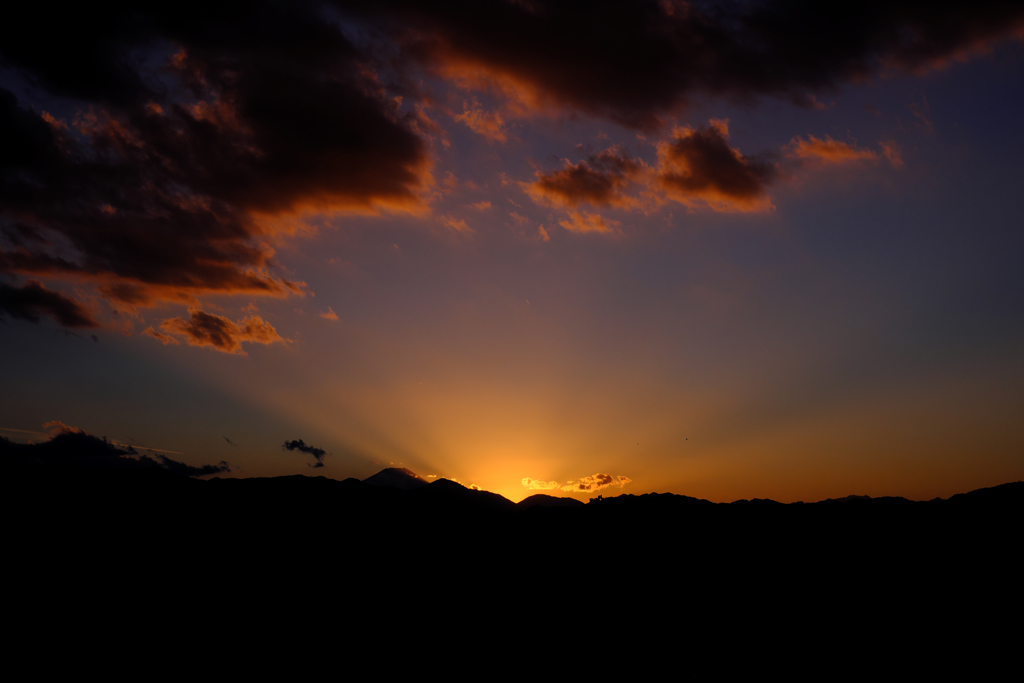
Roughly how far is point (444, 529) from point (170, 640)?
63.6 meters

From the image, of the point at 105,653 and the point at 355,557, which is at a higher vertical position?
the point at 355,557

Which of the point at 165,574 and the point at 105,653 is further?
the point at 165,574

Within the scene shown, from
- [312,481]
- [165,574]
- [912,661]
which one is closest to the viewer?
[912,661]

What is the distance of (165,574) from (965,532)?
140837mm

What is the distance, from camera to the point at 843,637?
81.2 m

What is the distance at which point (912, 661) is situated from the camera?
68438mm

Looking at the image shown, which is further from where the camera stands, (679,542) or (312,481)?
(312,481)

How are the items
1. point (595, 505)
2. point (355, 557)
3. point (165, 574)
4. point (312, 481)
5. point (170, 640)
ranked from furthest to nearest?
1. point (595, 505)
2. point (312, 481)
3. point (355, 557)
4. point (165, 574)
5. point (170, 640)

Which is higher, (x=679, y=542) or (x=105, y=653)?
(x=679, y=542)

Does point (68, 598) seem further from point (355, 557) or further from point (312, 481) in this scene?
point (312, 481)

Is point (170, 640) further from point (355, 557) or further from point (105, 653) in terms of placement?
point (355, 557)

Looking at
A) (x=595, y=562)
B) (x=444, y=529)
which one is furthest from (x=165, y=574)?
(x=595, y=562)

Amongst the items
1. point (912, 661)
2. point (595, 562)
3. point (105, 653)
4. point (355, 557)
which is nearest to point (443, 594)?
point (355, 557)

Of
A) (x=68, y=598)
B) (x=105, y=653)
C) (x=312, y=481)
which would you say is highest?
(x=312, y=481)
